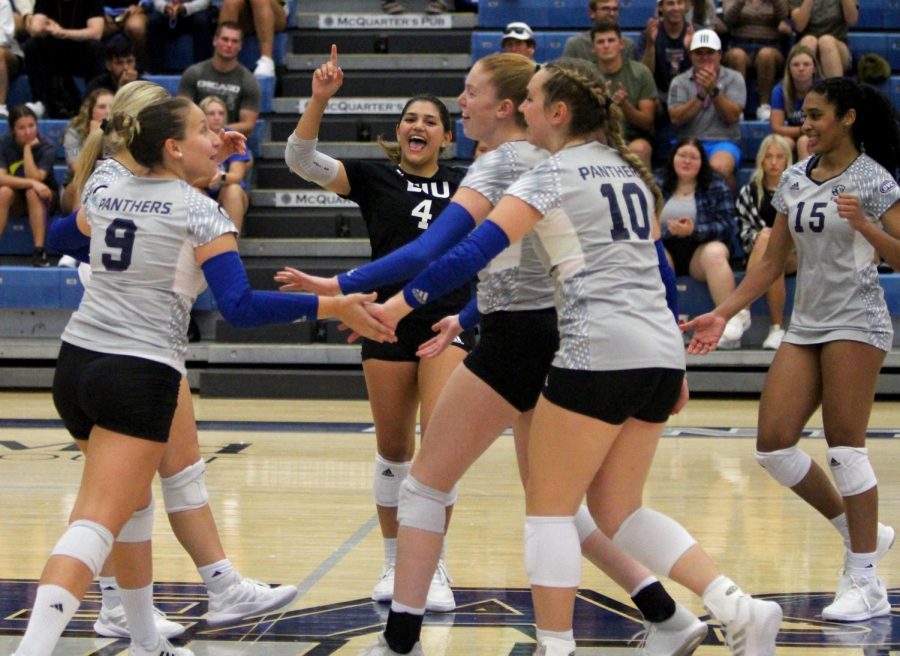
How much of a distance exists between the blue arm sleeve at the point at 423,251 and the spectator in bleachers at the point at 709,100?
6447 millimetres

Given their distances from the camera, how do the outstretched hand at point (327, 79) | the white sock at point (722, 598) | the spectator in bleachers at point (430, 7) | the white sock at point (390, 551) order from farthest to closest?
the spectator in bleachers at point (430, 7) < the white sock at point (390, 551) < the outstretched hand at point (327, 79) < the white sock at point (722, 598)

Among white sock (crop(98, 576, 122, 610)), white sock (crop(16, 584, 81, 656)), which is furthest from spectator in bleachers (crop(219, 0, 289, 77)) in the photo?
white sock (crop(16, 584, 81, 656))

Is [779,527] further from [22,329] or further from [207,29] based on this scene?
[207,29]

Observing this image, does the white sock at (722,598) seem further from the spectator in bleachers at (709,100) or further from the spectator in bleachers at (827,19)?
the spectator in bleachers at (827,19)

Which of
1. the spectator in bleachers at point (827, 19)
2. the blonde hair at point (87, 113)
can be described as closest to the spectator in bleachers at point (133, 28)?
the blonde hair at point (87, 113)

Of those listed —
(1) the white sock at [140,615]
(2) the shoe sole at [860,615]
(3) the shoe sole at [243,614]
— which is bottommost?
(2) the shoe sole at [860,615]

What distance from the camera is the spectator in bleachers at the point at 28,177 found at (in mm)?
9500

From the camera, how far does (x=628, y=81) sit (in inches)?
387

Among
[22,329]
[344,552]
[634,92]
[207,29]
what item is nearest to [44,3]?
[207,29]

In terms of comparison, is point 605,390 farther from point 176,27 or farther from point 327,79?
point 176,27

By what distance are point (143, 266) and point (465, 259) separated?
77 cm

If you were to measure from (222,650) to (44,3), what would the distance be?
8537 millimetres

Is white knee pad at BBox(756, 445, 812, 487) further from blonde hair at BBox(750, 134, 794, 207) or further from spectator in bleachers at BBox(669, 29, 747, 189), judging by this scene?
spectator in bleachers at BBox(669, 29, 747, 189)

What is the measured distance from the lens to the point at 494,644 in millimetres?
3613
